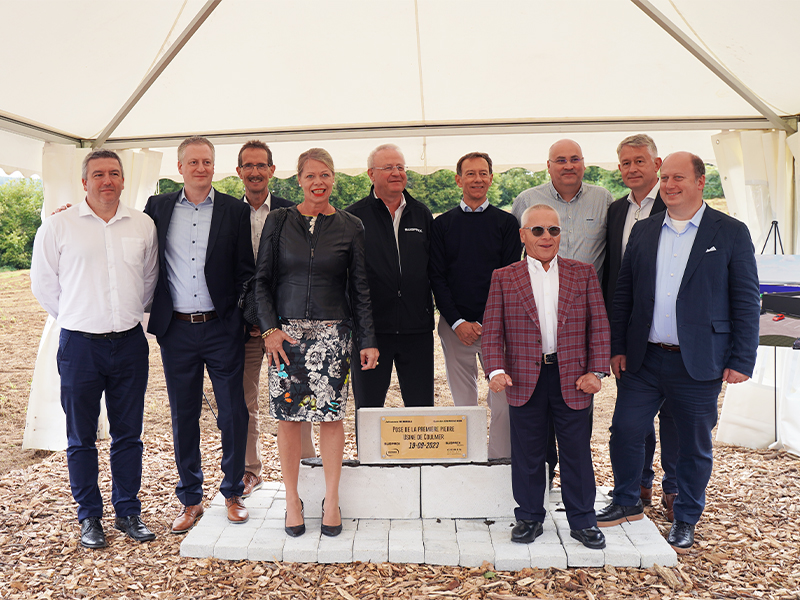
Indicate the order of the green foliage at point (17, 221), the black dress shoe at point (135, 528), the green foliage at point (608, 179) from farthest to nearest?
the green foliage at point (608, 179)
the green foliage at point (17, 221)
the black dress shoe at point (135, 528)

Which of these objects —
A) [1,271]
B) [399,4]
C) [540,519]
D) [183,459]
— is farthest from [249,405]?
[1,271]

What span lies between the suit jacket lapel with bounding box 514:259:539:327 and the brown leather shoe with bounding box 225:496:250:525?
1.82 metres

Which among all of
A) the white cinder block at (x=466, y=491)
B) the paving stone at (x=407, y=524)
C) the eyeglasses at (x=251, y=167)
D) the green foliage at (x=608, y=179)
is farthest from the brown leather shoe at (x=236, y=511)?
the green foliage at (x=608, y=179)

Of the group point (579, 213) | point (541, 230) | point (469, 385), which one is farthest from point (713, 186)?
point (541, 230)

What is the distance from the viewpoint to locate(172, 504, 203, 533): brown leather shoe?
3160 millimetres

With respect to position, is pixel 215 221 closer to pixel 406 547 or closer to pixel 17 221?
pixel 406 547

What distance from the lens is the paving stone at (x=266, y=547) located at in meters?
2.87

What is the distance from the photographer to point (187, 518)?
3203mm

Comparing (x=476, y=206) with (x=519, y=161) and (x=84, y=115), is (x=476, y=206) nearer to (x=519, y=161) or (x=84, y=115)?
(x=519, y=161)

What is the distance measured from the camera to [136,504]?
3172 mm

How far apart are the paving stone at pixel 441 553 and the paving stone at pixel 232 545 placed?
881 mm

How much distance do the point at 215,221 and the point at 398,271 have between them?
999 mm

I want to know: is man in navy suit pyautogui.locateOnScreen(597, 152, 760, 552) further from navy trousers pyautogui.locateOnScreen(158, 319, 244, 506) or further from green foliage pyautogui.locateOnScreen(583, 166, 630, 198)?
green foliage pyautogui.locateOnScreen(583, 166, 630, 198)

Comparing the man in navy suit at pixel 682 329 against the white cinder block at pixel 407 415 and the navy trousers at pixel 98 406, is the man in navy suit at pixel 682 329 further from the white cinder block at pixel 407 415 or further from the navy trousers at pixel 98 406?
the navy trousers at pixel 98 406
